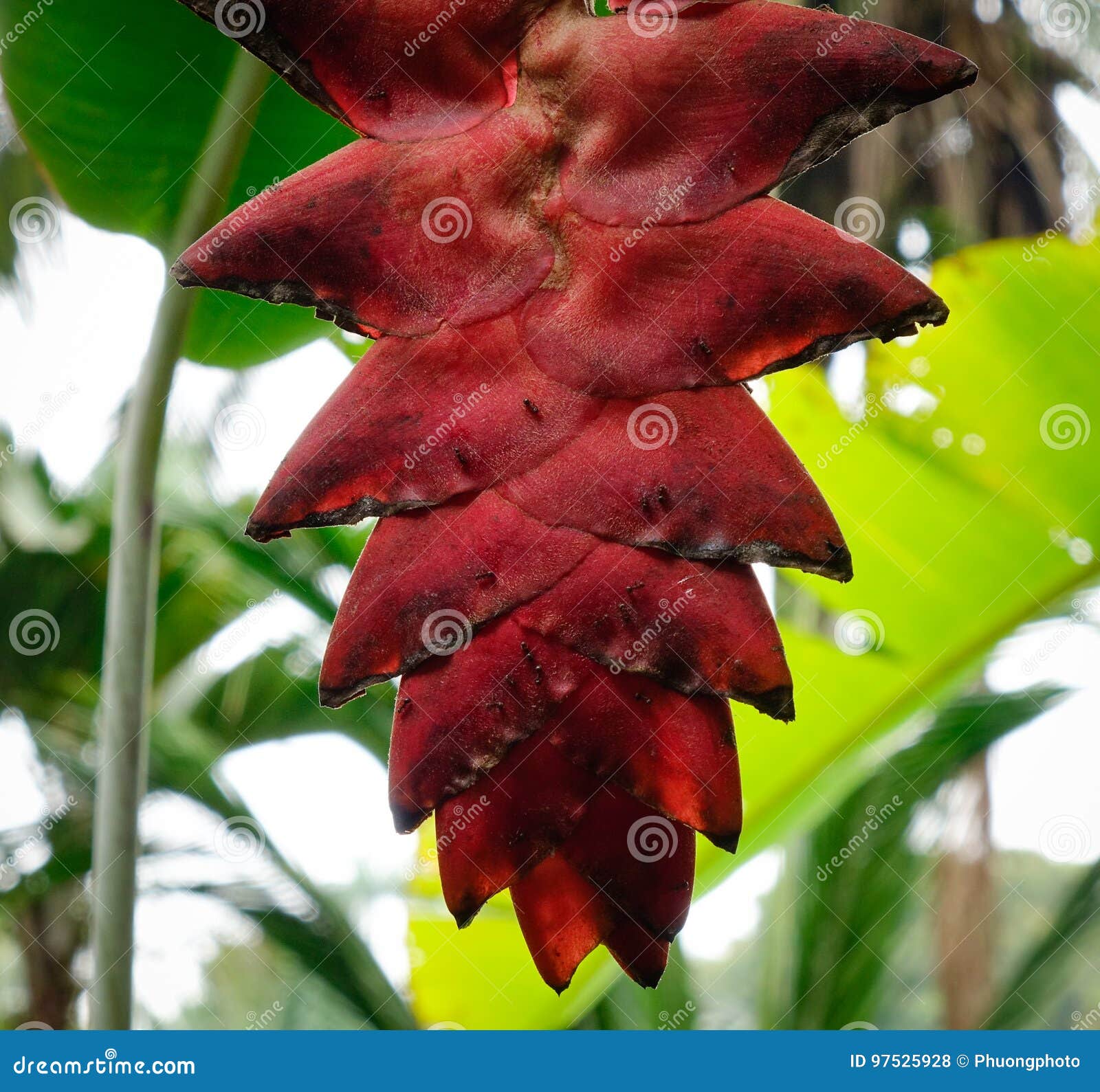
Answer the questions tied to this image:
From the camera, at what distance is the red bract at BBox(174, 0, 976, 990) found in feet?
0.70

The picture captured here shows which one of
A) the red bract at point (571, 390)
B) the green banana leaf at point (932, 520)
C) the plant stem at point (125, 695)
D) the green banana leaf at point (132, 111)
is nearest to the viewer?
the red bract at point (571, 390)

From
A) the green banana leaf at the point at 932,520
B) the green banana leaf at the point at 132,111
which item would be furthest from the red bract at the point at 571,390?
the green banana leaf at the point at 932,520

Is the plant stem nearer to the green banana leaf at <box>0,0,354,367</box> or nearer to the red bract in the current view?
the green banana leaf at <box>0,0,354,367</box>

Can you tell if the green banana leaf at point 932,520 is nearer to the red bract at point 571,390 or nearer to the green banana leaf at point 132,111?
the green banana leaf at point 132,111

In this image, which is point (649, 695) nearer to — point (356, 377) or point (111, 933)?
point (356, 377)

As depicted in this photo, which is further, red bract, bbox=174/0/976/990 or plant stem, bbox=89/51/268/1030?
plant stem, bbox=89/51/268/1030

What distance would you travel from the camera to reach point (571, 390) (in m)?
0.23

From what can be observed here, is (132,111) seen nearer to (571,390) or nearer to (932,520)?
(571,390)

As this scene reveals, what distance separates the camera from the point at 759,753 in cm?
96

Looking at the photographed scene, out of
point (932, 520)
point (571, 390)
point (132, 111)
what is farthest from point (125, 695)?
point (932, 520)

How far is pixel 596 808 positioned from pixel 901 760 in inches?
45.9

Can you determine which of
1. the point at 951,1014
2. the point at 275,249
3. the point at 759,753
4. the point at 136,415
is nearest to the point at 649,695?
the point at 275,249

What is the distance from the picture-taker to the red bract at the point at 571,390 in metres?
0.21

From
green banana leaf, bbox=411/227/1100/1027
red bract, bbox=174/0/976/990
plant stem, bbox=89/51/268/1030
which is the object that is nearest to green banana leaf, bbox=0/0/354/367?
plant stem, bbox=89/51/268/1030
